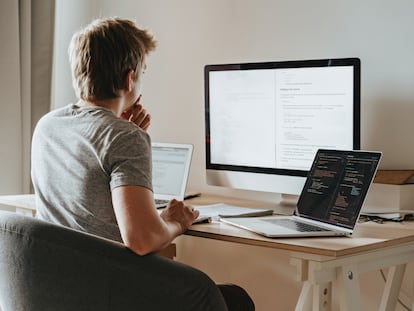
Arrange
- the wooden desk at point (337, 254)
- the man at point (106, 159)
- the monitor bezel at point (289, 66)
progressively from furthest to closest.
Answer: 1. the monitor bezel at point (289, 66)
2. the wooden desk at point (337, 254)
3. the man at point (106, 159)

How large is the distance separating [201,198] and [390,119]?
0.69 m

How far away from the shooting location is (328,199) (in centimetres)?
200

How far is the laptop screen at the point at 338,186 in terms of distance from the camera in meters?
1.92

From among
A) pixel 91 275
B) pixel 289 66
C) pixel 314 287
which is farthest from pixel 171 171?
pixel 91 275

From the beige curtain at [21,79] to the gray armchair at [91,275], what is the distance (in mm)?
1438

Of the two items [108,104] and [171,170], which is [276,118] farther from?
[108,104]

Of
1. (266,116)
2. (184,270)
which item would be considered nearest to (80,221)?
(184,270)

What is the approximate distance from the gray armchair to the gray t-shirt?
20 cm

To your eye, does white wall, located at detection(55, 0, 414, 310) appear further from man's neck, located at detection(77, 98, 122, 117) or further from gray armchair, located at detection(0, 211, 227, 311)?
gray armchair, located at detection(0, 211, 227, 311)

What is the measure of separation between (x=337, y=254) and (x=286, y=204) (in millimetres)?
674

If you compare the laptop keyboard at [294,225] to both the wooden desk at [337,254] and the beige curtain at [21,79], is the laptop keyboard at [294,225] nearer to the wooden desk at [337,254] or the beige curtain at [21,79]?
the wooden desk at [337,254]

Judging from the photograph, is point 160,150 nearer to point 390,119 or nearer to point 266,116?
point 266,116

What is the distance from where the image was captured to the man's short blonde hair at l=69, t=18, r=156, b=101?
183 centimetres

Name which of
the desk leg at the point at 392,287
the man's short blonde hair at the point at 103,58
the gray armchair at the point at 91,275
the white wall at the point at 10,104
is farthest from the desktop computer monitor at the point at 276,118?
the white wall at the point at 10,104
